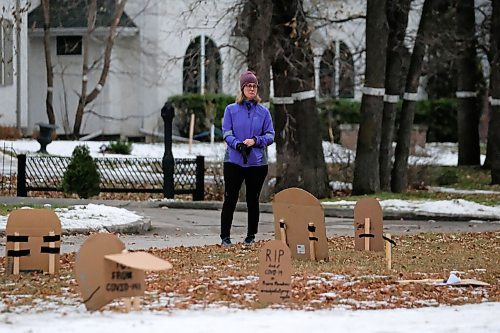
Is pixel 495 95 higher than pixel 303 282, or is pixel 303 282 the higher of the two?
pixel 495 95

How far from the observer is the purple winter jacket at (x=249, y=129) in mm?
13969

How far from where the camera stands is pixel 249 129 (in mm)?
14000

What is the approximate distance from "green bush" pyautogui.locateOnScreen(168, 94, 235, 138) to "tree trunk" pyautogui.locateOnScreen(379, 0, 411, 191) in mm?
15908

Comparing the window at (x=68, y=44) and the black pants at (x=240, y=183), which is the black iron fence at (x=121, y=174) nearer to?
the black pants at (x=240, y=183)

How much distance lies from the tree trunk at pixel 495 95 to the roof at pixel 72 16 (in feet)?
49.3

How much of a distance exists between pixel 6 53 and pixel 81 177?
993 cm

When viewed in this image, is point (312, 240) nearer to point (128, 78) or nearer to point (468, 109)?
point (468, 109)

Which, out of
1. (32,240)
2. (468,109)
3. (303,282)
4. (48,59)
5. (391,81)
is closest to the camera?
(303,282)

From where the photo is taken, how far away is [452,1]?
30578mm

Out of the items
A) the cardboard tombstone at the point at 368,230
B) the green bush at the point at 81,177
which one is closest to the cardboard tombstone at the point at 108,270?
the cardboard tombstone at the point at 368,230

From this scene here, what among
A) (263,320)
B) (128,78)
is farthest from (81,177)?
(128,78)

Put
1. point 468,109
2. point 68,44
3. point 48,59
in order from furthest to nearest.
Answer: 1. point 68,44
2. point 48,59
3. point 468,109

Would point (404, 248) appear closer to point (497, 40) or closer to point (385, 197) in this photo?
point (385, 197)

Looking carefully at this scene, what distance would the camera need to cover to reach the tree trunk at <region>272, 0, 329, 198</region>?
23812 millimetres
